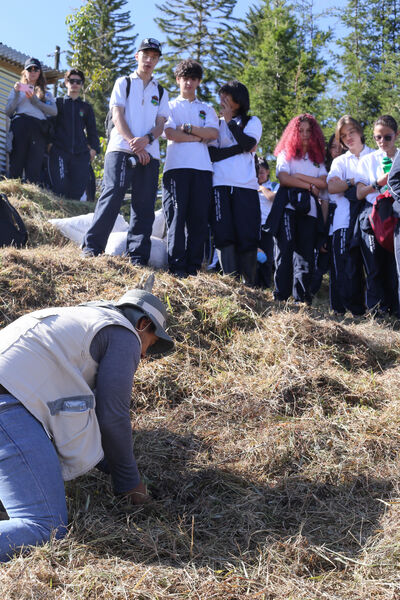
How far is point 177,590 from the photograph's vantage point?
2.38m

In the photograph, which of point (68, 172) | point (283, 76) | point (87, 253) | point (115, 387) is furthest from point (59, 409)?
point (283, 76)

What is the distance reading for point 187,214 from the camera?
5.50 metres

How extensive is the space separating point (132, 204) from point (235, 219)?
0.87m

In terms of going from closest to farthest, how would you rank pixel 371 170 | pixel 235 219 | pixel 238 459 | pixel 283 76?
1. pixel 238 459
2. pixel 235 219
3. pixel 371 170
4. pixel 283 76

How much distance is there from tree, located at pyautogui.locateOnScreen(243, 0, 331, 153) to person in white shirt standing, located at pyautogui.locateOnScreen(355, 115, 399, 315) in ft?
41.9

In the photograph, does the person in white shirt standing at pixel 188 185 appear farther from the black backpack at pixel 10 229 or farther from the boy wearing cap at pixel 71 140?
the boy wearing cap at pixel 71 140

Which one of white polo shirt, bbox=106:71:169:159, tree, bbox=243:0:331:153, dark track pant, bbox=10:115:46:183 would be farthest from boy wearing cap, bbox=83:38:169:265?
tree, bbox=243:0:331:153

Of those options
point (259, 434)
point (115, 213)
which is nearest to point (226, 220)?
point (115, 213)

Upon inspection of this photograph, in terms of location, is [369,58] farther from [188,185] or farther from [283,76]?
[188,185]

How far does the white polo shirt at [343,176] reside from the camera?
5.81m

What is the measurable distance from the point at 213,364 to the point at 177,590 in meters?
2.12

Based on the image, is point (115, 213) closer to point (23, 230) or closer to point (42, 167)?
point (23, 230)

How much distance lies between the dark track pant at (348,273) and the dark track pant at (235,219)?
31.9 inches

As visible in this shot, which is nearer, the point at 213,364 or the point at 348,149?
the point at 213,364
